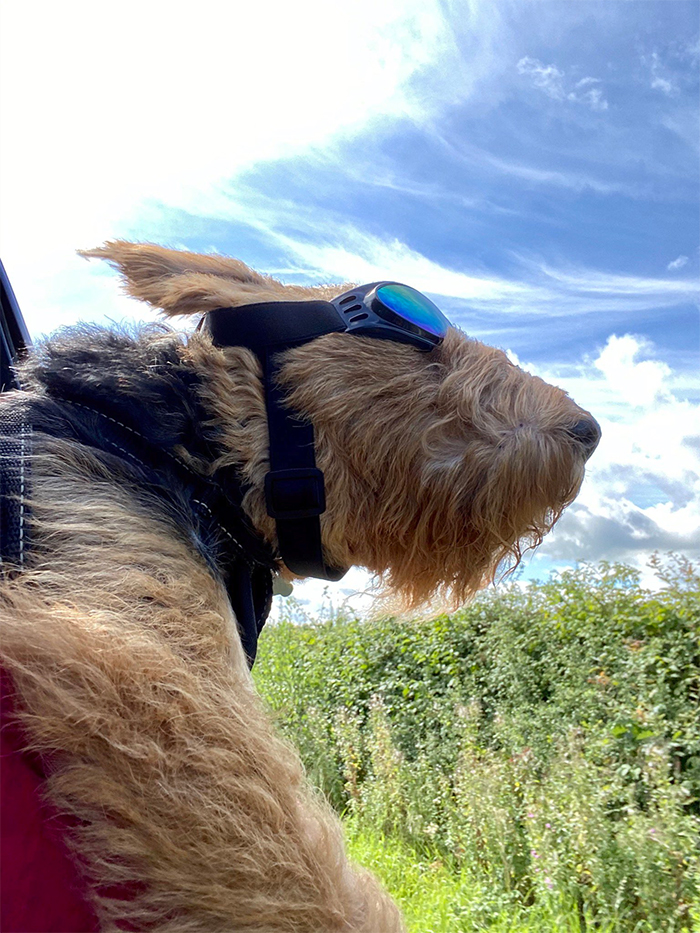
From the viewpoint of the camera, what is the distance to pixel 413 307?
2324 millimetres

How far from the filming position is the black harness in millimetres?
1812

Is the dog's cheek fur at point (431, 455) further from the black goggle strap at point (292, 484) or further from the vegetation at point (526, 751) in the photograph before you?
the vegetation at point (526, 751)

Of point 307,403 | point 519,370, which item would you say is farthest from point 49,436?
point 519,370

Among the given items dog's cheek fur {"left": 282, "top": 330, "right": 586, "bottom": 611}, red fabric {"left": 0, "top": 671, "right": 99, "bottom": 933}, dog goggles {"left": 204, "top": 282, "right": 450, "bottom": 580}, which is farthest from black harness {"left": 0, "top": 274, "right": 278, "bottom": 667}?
red fabric {"left": 0, "top": 671, "right": 99, "bottom": 933}

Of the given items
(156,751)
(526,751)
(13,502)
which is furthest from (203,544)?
(526,751)

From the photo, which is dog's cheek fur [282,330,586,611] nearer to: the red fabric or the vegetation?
the red fabric

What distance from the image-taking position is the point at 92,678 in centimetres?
141

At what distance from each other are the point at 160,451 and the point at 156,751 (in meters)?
0.74

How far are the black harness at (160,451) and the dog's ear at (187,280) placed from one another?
18 cm

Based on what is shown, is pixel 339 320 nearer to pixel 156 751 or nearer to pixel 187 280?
pixel 187 280

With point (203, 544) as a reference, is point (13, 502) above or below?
below

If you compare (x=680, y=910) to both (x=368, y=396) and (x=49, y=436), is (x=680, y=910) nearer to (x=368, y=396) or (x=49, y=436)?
(x=368, y=396)

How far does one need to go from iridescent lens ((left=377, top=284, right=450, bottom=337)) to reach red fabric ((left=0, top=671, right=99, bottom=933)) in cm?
140

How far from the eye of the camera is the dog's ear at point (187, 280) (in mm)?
2127
